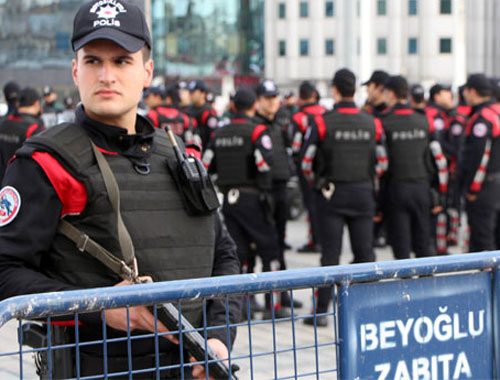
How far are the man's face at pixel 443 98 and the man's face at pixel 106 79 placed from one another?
9981mm

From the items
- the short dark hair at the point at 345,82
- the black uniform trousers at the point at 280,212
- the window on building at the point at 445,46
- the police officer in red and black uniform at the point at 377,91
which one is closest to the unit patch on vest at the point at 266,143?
the short dark hair at the point at 345,82

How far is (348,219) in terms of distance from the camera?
24.5 feet

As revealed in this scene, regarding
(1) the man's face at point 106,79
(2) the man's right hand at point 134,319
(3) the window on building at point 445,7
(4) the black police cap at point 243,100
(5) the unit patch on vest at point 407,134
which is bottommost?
(5) the unit patch on vest at point 407,134

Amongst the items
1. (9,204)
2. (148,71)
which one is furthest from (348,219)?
(9,204)

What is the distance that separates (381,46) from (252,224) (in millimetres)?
59651

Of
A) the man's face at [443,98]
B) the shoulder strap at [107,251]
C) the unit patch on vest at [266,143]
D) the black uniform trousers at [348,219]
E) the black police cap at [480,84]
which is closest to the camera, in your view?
the shoulder strap at [107,251]

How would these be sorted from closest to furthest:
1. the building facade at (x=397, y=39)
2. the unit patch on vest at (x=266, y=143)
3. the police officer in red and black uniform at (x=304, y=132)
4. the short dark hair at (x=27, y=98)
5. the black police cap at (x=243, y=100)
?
the unit patch on vest at (x=266, y=143)
the black police cap at (x=243, y=100)
the short dark hair at (x=27, y=98)
the police officer in red and black uniform at (x=304, y=132)
the building facade at (x=397, y=39)

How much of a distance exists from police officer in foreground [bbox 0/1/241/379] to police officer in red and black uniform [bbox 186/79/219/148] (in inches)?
387

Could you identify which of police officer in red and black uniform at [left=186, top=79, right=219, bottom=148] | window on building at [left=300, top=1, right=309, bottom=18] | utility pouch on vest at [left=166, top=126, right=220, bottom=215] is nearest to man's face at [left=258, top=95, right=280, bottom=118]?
police officer in red and black uniform at [left=186, top=79, right=219, bottom=148]

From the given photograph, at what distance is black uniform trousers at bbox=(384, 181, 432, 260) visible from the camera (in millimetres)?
8352

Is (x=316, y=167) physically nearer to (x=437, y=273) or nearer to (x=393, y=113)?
(x=393, y=113)

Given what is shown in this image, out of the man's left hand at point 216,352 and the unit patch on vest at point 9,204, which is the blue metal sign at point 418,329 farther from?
the unit patch on vest at point 9,204

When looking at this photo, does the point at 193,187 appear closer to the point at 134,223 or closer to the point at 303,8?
the point at 134,223

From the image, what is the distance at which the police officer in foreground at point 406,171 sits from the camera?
330 inches
